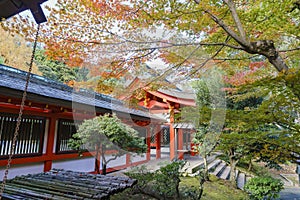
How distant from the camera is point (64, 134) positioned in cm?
513

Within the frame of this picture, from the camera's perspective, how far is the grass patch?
150 inches

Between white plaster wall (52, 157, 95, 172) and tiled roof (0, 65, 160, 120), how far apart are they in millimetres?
1657

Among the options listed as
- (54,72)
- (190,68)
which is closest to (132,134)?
(190,68)

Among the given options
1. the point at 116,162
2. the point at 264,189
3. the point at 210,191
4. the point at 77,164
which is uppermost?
the point at 77,164

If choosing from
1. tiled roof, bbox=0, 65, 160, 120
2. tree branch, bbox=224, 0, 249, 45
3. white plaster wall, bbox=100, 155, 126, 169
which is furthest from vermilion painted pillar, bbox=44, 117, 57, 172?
tree branch, bbox=224, 0, 249, 45

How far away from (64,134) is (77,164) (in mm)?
962

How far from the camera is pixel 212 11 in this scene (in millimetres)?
2770

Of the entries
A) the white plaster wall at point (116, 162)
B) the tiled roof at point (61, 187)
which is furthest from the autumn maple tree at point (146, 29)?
the white plaster wall at point (116, 162)

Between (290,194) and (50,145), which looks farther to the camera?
(290,194)

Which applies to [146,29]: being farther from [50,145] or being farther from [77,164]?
[77,164]

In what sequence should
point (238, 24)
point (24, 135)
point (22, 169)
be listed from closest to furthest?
point (238, 24)
point (22, 169)
point (24, 135)

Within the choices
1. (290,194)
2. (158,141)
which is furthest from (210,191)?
(158,141)

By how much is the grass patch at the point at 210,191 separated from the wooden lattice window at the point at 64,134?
206cm

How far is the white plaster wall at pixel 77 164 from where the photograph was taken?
4.88 metres
